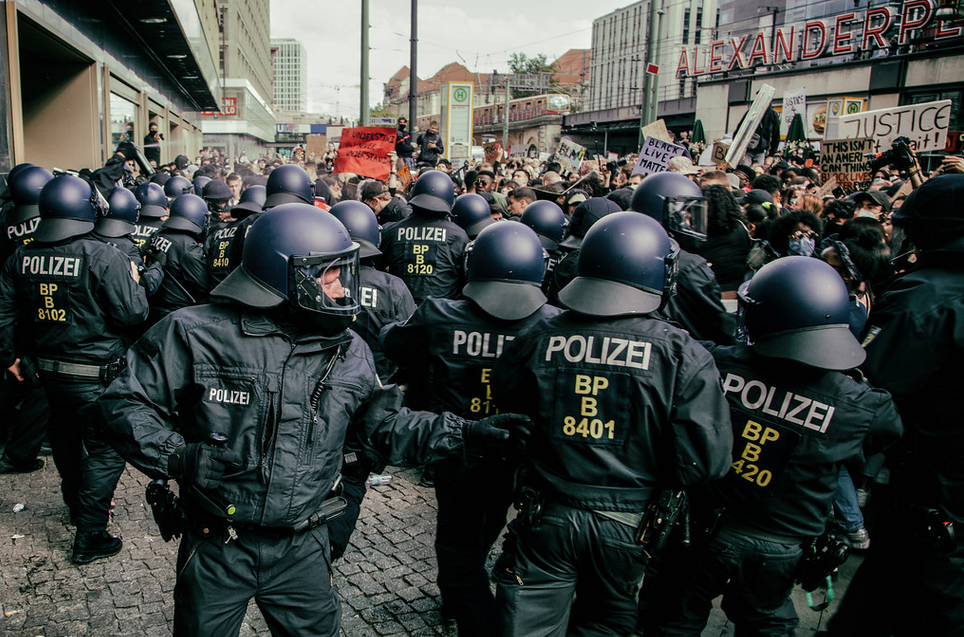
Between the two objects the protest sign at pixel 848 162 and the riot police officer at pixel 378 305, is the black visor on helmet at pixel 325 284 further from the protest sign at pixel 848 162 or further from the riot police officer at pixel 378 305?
the protest sign at pixel 848 162

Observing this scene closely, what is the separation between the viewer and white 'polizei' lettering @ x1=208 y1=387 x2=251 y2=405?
248 centimetres

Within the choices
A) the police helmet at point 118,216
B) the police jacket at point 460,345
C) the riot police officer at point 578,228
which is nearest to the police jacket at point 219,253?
the police helmet at point 118,216

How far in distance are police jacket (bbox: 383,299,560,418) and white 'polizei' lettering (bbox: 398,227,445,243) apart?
2358 millimetres

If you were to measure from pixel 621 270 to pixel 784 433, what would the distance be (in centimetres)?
93

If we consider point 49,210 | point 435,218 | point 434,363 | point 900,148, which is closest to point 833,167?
point 900,148

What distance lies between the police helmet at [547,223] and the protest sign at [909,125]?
584cm

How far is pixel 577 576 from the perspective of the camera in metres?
2.78

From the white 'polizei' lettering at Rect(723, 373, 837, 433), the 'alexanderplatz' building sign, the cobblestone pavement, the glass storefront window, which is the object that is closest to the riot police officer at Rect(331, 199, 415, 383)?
the cobblestone pavement

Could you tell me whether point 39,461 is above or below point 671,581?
below

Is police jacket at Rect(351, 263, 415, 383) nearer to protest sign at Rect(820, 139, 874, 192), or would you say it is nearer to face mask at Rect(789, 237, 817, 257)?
face mask at Rect(789, 237, 817, 257)

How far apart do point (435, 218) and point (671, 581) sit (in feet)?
12.1

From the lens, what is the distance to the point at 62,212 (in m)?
4.46

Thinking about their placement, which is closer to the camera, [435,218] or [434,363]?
[434,363]

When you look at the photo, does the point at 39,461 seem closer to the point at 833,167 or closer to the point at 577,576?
the point at 577,576
